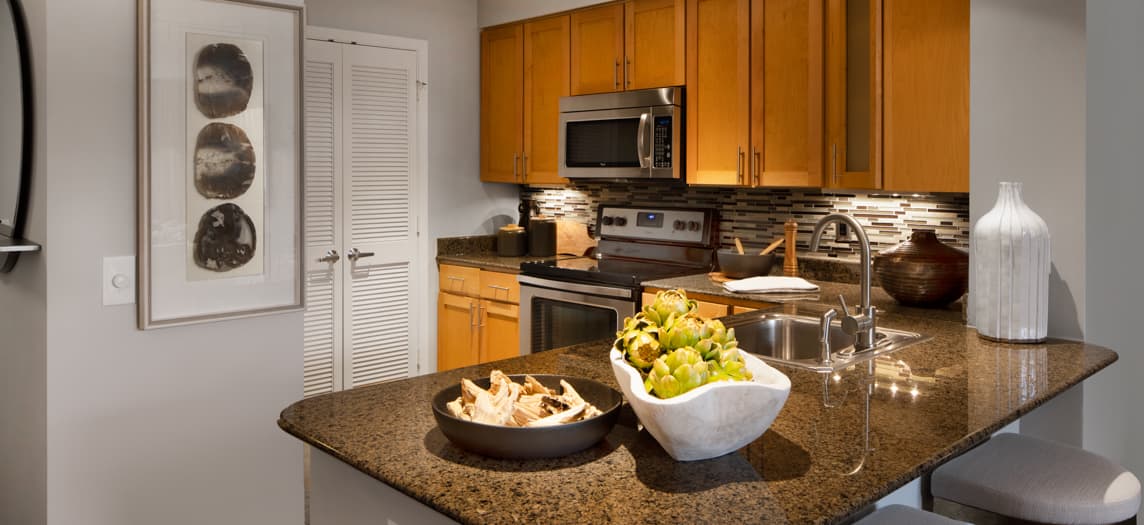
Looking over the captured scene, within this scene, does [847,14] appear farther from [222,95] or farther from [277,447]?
[277,447]

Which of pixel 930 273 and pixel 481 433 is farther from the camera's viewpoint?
pixel 930 273

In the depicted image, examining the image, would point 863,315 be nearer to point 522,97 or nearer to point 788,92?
point 788,92

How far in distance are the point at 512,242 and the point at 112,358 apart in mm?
2519

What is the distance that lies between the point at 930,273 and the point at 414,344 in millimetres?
2826

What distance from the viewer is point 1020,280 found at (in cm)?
207

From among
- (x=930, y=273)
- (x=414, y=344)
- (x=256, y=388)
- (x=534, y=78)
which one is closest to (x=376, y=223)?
(x=414, y=344)

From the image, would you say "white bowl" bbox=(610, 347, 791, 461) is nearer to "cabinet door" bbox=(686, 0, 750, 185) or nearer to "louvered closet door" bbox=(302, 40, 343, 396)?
"cabinet door" bbox=(686, 0, 750, 185)

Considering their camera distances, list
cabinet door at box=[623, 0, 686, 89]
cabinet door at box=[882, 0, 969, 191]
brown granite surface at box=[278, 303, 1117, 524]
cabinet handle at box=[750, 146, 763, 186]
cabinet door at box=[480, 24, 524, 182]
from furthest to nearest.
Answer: cabinet door at box=[480, 24, 524, 182], cabinet door at box=[623, 0, 686, 89], cabinet handle at box=[750, 146, 763, 186], cabinet door at box=[882, 0, 969, 191], brown granite surface at box=[278, 303, 1117, 524]

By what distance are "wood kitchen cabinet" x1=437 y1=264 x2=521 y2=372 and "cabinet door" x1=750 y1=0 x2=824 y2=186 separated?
4.77 ft

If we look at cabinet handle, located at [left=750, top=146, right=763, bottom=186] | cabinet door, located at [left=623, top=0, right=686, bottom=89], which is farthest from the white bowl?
cabinet door, located at [left=623, top=0, right=686, bottom=89]

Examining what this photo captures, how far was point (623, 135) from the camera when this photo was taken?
3.94 m

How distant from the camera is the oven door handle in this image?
3562 mm

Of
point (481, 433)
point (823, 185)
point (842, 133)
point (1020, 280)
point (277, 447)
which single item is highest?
point (842, 133)

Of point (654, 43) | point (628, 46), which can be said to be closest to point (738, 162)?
point (654, 43)
